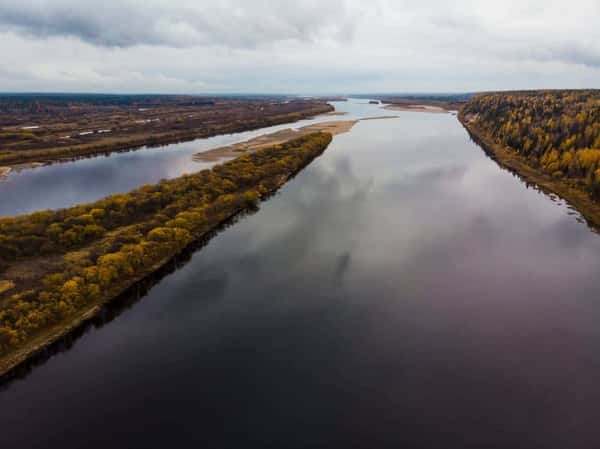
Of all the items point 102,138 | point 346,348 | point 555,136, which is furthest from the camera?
point 102,138

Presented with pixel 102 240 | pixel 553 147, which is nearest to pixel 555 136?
pixel 553 147

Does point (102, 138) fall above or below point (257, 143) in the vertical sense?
above

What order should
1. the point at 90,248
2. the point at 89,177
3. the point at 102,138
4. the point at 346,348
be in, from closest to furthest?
the point at 346,348, the point at 90,248, the point at 89,177, the point at 102,138

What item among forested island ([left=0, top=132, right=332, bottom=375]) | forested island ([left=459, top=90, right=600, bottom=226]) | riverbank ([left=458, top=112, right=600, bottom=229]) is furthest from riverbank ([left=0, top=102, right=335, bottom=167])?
forested island ([left=459, top=90, right=600, bottom=226])

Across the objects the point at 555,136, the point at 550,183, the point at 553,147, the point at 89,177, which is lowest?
the point at 550,183

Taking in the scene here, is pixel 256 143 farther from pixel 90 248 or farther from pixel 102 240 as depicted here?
pixel 90 248

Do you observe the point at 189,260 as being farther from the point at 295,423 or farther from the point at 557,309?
the point at 557,309

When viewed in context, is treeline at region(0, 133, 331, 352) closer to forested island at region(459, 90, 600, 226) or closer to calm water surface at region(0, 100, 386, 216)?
calm water surface at region(0, 100, 386, 216)
